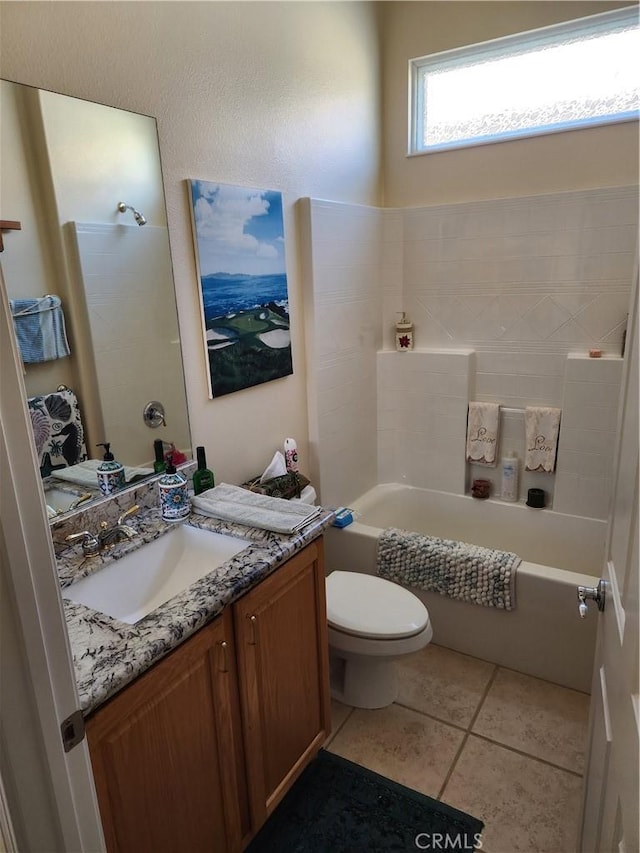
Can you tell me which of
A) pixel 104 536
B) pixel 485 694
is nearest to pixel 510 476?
pixel 485 694

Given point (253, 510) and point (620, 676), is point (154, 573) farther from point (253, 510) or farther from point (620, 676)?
point (620, 676)

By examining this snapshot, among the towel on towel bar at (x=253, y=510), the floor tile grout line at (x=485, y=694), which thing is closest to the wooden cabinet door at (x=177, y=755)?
the towel on towel bar at (x=253, y=510)

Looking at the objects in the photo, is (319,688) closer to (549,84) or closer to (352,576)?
(352,576)

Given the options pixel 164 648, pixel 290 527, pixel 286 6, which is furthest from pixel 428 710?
pixel 286 6

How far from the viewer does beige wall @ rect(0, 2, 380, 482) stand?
1533 millimetres

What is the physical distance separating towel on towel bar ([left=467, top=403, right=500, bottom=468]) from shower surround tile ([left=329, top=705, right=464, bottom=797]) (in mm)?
1402

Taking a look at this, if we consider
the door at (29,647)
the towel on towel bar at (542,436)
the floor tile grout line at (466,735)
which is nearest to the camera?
the door at (29,647)

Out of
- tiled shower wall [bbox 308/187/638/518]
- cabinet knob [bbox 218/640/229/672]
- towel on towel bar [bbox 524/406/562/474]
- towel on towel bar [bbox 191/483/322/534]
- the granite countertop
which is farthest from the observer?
towel on towel bar [bbox 524/406/562/474]

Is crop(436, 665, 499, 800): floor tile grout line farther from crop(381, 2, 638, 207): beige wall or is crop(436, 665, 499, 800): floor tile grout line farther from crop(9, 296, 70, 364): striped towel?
crop(381, 2, 638, 207): beige wall

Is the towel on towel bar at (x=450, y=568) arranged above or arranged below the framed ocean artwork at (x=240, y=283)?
below

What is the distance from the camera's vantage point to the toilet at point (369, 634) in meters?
2.01

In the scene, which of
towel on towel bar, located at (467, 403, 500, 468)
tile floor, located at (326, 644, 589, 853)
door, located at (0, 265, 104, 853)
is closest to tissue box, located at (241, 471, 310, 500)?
tile floor, located at (326, 644, 589, 853)

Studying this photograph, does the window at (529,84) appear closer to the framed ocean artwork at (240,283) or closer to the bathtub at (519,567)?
the framed ocean artwork at (240,283)

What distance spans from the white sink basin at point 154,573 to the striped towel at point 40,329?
0.62 meters
